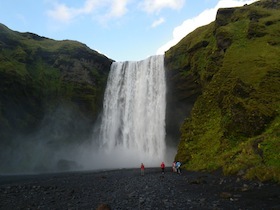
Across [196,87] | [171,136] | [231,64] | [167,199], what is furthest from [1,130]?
[167,199]

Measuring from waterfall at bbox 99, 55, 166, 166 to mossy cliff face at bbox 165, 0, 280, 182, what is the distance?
4.26m

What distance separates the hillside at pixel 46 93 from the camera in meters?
50.6

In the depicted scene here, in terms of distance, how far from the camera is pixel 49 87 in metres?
59.1

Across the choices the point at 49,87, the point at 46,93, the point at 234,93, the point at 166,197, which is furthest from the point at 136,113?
the point at 166,197

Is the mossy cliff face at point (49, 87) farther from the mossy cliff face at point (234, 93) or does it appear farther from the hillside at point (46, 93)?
the mossy cliff face at point (234, 93)

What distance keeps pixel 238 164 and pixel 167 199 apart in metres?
9.19

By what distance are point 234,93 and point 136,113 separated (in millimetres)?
26366

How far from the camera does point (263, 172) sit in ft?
64.4

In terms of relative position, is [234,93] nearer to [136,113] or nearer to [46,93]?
[136,113]

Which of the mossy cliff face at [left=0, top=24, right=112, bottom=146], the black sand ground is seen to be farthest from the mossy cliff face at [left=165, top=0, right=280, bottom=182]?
the mossy cliff face at [left=0, top=24, right=112, bottom=146]

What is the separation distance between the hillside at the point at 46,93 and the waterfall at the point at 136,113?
137 inches

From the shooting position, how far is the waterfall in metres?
53.5

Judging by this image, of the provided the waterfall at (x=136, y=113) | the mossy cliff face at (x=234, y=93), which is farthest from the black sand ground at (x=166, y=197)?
the waterfall at (x=136, y=113)

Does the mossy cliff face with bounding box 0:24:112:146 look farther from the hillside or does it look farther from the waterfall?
the waterfall
